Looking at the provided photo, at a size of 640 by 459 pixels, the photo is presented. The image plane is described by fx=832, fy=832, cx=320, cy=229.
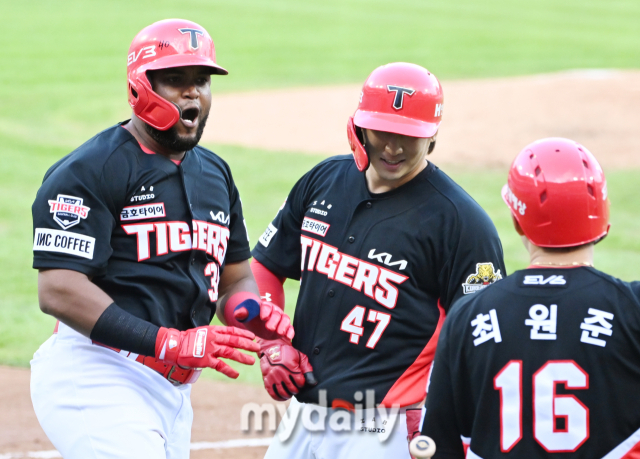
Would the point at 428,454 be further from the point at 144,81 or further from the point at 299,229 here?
the point at 144,81

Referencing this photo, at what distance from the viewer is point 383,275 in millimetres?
3609

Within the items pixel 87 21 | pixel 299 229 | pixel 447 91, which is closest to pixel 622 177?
pixel 447 91

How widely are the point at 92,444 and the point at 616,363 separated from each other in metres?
2.06

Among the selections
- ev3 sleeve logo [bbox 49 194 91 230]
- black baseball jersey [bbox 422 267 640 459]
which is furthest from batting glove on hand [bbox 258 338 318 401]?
black baseball jersey [bbox 422 267 640 459]

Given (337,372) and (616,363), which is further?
(337,372)

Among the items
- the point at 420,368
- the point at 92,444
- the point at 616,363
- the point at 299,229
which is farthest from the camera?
the point at 299,229

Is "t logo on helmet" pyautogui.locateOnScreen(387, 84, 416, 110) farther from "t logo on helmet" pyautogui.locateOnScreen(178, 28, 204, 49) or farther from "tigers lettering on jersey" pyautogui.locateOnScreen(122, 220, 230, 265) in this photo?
"tigers lettering on jersey" pyautogui.locateOnScreen(122, 220, 230, 265)

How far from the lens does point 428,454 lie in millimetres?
2602

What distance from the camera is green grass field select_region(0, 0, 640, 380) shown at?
1191cm

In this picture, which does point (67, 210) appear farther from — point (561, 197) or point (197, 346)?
point (561, 197)

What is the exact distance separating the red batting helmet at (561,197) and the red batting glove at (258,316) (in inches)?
58.6

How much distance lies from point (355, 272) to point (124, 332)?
102cm
